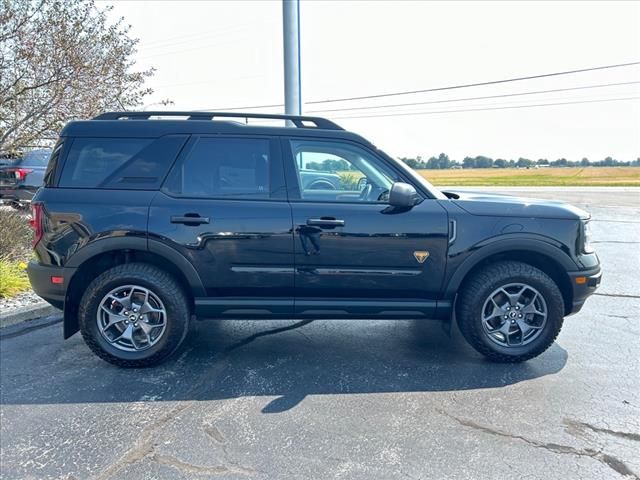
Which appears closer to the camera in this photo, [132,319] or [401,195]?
[401,195]

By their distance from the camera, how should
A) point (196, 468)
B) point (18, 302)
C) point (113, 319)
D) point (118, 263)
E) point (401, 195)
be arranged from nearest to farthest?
1. point (196, 468)
2. point (401, 195)
3. point (113, 319)
4. point (118, 263)
5. point (18, 302)

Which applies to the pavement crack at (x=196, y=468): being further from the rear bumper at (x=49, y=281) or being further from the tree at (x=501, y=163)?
the tree at (x=501, y=163)

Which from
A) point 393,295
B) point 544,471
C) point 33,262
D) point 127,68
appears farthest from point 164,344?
point 127,68

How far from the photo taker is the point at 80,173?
11.3ft

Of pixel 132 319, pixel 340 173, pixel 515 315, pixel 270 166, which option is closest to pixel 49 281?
pixel 132 319

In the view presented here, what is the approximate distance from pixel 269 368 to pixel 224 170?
5.46 feet

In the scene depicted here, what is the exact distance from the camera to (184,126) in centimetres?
351

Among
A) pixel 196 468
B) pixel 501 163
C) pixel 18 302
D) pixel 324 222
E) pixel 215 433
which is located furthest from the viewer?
pixel 501 163

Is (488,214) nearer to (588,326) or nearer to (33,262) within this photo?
(588,326)

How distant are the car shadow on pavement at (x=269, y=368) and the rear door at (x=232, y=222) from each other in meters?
0.50

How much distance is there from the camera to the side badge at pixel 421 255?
344cm

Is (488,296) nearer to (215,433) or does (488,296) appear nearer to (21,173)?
(215,433)

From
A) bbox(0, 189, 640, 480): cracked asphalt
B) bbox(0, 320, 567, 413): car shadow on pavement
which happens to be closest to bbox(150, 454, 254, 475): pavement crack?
bbox(0, 189, 640, 480): cracked asphalt

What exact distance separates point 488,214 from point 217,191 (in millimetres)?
2204
